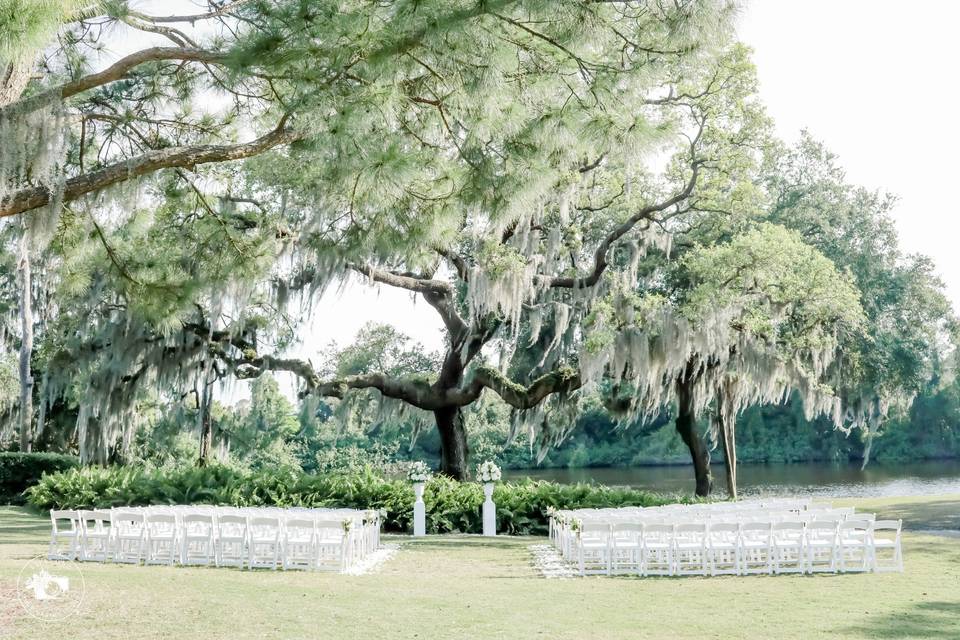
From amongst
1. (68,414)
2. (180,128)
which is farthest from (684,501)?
(68,414)

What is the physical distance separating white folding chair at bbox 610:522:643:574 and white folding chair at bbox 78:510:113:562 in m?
5.66

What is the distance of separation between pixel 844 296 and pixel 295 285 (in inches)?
419

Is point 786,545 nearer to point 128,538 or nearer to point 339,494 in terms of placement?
point 128,538

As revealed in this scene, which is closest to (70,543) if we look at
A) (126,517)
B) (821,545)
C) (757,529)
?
(126,517)

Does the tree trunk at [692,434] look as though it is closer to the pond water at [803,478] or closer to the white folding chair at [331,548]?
the pond water at [803,478]

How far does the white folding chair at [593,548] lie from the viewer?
9562 millimetres

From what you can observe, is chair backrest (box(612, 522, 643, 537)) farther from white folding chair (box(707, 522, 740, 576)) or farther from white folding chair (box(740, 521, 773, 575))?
white folding chair (box(740, 521, 773, 575))

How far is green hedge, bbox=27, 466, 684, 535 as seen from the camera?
50.6 ft

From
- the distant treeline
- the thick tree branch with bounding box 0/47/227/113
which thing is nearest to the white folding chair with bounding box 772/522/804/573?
the thick tree branch with bounding box 0/47/227/113

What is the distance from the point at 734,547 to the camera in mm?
9477

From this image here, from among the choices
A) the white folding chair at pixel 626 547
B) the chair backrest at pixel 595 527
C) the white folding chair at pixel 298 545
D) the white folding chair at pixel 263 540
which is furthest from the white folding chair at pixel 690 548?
the white folding chair at pixel 263 540

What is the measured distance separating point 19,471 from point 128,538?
1013cm

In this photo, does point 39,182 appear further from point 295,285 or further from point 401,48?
point 295,285

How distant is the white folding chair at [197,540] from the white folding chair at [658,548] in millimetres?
4736
